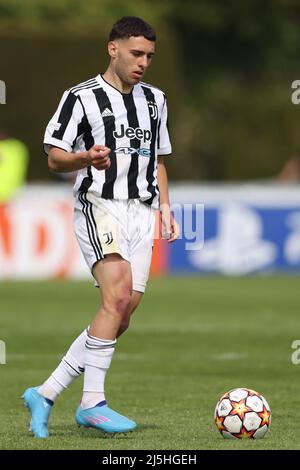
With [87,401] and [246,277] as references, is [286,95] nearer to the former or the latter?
[246,277]

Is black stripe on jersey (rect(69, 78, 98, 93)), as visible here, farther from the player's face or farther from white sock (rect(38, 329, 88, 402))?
white sock (rect(38, 329, 88, 402))

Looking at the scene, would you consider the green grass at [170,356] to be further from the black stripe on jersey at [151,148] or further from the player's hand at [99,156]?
the player's hand at [99,156]

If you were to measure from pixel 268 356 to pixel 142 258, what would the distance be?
4666 mm

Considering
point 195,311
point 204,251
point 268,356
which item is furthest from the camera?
point 204,251

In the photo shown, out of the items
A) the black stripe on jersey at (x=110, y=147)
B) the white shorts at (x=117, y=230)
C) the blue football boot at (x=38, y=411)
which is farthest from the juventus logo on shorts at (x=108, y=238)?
the blue football boot at (x=38, y=411)

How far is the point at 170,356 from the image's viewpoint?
521 inches

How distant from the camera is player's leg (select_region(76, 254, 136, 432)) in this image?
8.46 meters

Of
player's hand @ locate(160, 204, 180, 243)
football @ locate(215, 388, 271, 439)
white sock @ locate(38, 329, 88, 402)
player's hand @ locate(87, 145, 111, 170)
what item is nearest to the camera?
player's hand @ locate(87, 145, 111, 170)

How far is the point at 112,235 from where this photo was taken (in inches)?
337

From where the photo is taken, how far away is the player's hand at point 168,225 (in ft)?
29.0

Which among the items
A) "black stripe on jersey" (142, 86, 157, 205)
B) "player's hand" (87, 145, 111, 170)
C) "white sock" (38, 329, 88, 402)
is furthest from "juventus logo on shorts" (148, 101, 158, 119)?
"white sock" (38, 329, 88, 402)

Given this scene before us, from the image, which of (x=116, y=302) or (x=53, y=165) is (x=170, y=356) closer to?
(x=116, y=302)

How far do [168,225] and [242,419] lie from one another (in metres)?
1.27

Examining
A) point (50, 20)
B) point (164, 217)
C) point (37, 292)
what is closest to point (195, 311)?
point (37, 292)
